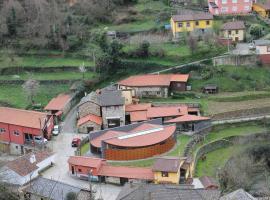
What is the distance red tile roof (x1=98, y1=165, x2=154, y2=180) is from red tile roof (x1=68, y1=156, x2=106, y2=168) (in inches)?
18.4

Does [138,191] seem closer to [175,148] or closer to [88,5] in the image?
[175,148]

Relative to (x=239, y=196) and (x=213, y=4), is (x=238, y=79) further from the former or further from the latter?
(x=239, y=196)

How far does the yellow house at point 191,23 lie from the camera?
54.5 m

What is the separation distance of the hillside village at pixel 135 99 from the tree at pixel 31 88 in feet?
0.32

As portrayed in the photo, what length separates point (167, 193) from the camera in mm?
29828

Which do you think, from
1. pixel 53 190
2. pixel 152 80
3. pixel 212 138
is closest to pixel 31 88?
pixel 152 80

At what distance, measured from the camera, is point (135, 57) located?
172 feet

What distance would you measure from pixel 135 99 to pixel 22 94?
998 centimetres

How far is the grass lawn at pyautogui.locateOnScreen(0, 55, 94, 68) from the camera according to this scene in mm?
52656

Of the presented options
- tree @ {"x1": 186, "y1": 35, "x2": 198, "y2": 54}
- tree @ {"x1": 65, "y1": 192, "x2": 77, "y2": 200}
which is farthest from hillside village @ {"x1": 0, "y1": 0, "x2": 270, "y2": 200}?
tree @ {"x1": 186, "y1": 35, "x2": 198, "y2": 54}

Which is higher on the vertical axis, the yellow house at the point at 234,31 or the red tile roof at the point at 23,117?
the yellow house at the point at 234,31

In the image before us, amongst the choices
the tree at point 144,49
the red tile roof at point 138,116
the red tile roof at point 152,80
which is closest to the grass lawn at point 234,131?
the red tile roof at point 138,116

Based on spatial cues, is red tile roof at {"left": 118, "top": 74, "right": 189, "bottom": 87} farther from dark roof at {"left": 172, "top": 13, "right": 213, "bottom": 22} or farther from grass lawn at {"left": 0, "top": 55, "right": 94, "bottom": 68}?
dark roof at {"left": 172, "top": 13, "right": 213, "bottom": 22}

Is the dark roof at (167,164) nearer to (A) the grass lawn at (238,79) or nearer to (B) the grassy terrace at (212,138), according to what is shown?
(B) the grassy terrace at (212,138)
